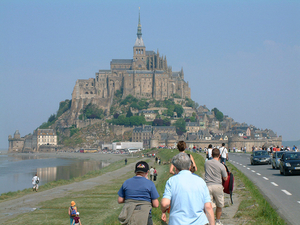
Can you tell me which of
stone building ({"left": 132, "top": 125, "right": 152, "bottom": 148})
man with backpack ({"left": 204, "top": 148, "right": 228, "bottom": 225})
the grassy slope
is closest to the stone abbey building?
stone building ({"left": 132, "top": 125, "right": 152, "bottom": 148})

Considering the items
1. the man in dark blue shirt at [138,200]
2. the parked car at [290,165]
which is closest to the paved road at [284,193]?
the parked car at [290,165]

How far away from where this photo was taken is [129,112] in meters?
133

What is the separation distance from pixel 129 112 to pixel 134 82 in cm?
1366

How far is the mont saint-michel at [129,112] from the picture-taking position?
12850 cm

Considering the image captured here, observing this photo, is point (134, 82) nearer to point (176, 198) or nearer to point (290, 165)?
point (290, 165)

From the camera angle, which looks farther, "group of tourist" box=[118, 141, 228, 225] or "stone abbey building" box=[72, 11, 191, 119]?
"stone abbey building" box=[72, 11, 191, 119]

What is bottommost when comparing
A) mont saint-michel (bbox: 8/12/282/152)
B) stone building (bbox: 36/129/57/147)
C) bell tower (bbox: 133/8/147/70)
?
stone building (bbox: 36/129/57/147)

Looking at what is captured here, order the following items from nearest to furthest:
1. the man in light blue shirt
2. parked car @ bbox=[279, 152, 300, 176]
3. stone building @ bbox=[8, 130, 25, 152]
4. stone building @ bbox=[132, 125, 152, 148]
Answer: the man in light blue shirt, parked car @ bbox=[279, 152, 300, 176], stone building @ bbox=[132, 125, 152, 148], stone building @ bbox=[8, 130, 25, 152]

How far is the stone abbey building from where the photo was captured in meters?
141

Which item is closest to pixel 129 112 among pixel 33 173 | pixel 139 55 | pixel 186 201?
pixel 139 55

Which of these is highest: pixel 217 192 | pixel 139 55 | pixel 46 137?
pixel 139 55

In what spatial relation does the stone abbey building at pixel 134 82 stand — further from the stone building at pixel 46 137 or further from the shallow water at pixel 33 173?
the shallow water at pixel 33 173

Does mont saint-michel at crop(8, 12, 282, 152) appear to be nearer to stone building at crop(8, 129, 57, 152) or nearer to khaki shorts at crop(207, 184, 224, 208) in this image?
stone building at crop(8, 129, 57, 152)

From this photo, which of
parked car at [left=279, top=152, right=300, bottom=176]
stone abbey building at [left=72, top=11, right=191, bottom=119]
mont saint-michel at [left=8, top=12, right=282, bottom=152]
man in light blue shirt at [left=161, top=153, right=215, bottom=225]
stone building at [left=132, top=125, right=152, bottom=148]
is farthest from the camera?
stone abbey building at [left=72, top=11, right=191, bottom=119]
